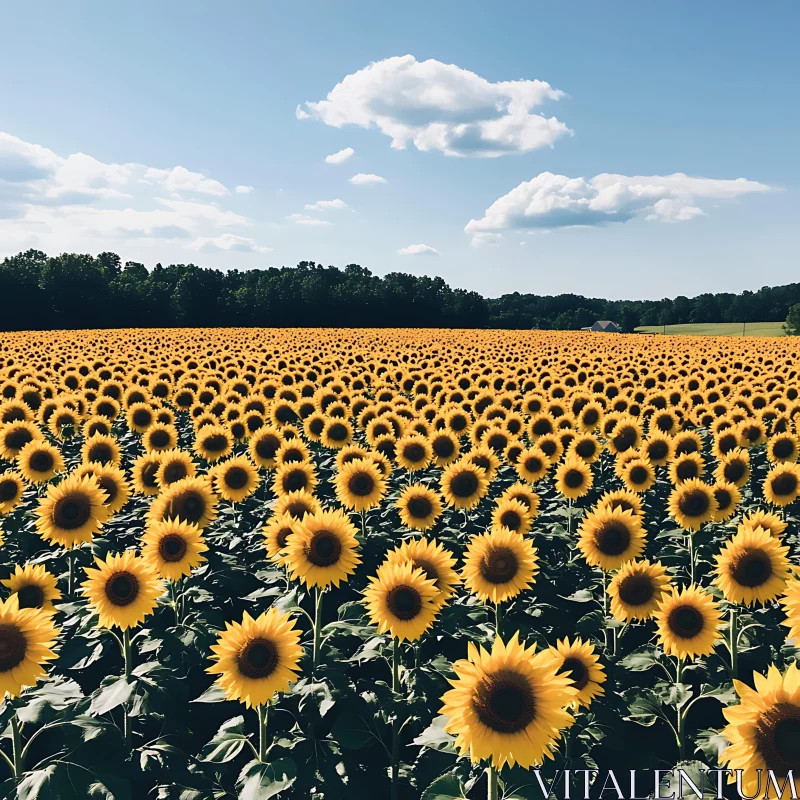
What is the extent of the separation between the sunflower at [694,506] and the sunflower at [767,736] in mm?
4841

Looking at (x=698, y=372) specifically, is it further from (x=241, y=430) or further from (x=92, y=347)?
(x=92, y=347)

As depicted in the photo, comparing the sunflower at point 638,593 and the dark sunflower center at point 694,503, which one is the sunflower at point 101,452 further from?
the dark sunflower center at point 694,503

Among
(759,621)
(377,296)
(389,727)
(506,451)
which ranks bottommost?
(389,727)

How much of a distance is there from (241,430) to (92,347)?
28337 mm

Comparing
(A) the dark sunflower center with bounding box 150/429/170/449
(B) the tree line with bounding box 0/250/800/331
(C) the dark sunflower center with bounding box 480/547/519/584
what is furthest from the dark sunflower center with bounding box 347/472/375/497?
(B) the tree line with bounding box 0/250/800/331

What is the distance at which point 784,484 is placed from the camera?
26.9ft

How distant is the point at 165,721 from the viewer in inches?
191

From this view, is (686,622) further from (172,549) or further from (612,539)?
(172,549)

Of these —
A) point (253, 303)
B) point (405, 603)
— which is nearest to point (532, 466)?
point (405, 603)

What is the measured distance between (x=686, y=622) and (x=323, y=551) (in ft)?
10.0

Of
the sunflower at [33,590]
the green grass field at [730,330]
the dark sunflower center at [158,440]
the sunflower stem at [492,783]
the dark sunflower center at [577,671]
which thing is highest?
the green grass field at [730,330]

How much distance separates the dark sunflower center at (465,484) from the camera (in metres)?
8.08

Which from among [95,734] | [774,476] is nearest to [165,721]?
[95,734]

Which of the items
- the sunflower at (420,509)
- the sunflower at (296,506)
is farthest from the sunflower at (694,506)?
the sunflower at (296,506)
